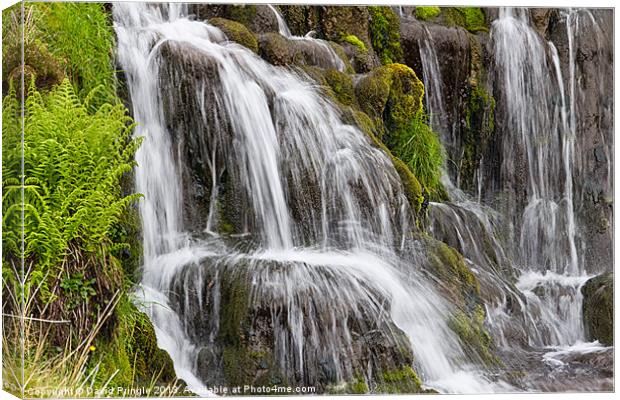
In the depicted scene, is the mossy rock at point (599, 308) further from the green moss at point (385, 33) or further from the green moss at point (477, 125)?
the green moss at point (385, 33)

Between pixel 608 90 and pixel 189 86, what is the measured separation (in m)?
3.57

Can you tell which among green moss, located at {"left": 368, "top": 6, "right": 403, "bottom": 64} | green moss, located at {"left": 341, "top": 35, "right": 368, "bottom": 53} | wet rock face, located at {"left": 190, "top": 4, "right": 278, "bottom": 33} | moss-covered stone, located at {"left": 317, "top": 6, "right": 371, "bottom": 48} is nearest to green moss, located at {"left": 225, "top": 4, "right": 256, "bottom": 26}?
wet rock face, located at {"left": 190, "top": 4, "right": 278, "bottom": 33}

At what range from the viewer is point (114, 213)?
26.8 feet

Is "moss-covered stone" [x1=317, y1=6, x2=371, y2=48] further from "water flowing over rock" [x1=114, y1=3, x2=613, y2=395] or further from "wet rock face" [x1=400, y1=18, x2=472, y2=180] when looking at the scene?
"wet rock face" [x1=400, y1=18, x2=472, y2=180]

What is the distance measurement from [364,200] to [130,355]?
2.27 m

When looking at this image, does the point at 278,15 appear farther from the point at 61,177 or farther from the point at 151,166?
the point at 61,177

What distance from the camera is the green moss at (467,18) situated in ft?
30.8

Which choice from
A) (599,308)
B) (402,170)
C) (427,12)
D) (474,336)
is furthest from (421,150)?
(599,308)

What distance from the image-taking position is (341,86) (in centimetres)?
952

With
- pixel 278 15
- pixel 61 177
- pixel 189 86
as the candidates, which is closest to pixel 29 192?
pixel 61 177

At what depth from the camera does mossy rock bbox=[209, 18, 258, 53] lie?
29.0 feet

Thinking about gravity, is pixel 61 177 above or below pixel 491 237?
above

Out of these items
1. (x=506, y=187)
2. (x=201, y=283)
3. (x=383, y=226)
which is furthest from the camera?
(x=506, y=187)

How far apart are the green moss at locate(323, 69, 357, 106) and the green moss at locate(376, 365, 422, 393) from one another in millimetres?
2329
